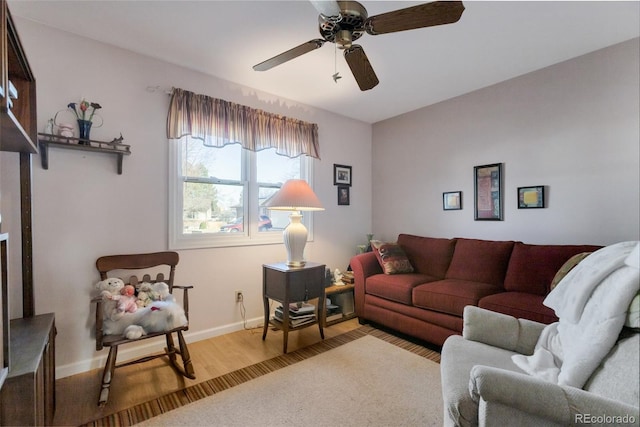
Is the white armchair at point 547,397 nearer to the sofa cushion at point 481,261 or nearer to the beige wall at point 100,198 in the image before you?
the sofa cushion at point 481,261

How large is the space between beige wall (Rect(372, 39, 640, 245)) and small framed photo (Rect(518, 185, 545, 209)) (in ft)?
0.17

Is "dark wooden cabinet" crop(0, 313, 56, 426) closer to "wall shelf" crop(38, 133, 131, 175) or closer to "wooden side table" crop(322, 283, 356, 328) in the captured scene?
"wall shelf" crop(38, 133, 131, 175)

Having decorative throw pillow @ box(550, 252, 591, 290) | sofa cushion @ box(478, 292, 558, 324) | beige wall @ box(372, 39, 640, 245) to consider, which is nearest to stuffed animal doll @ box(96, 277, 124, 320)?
sofa cushion @ box(478, 292, 558, 324)

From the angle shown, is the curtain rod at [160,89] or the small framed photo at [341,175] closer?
the curtain rod at [160,89]

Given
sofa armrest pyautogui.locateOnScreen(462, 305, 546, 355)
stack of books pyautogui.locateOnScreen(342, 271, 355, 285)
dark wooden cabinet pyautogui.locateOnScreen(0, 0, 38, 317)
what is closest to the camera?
dark wooden cabinet pyautogui.locateOnScreen(0, 0, 38, 317)

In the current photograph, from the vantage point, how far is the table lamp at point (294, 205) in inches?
103

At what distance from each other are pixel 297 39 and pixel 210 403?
258cm

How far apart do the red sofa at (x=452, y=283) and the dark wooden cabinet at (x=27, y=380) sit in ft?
7.99

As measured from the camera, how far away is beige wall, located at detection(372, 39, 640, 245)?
235cm

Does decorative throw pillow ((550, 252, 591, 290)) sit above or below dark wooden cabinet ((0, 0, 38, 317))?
below

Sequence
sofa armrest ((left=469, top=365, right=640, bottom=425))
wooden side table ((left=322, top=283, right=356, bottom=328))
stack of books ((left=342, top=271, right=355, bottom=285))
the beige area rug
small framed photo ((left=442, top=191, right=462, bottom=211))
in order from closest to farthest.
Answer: sofa armrest ((left=469, top=365, right=640, bottom=425)) → the beige area rug → wooden side table ((left=322, top=283, right=356, bottom=328)) → small framed photo ((left=442, top=191, right=462, bottom=211)) → stack of books ((left=342, top=271, right=355, bottom=285))

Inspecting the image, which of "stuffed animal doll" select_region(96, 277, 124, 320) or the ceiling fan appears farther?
"stuffed animal doll" select_region(96, 277, 124, 320)

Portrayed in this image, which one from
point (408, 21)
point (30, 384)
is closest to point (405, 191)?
point (408, 21)

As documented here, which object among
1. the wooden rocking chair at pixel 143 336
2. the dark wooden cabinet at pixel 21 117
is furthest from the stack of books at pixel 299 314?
Result: the dark wooden cabinet at pixel 21 117
